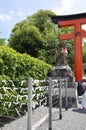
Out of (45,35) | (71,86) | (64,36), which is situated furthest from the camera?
(45,35)

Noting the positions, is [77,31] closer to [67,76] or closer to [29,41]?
[67,76]

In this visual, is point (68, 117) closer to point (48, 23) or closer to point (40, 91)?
point (40, 91)

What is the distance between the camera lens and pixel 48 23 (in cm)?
3481

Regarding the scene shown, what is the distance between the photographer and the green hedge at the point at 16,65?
7.42m

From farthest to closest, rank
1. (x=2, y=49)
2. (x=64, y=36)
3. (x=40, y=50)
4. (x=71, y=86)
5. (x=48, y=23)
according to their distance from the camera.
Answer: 1. (x=48, y=23)
2. (x=40, y=50)
3. (x=64, y=36)
4. (x=71, y=86)
5. (x=2, y=49)

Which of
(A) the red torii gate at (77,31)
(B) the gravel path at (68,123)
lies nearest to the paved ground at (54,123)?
(B) the gravel path at (68,123)

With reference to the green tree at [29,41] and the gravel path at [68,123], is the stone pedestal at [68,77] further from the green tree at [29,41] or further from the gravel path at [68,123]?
the green tree at [29,41]

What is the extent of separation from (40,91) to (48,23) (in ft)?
79.2

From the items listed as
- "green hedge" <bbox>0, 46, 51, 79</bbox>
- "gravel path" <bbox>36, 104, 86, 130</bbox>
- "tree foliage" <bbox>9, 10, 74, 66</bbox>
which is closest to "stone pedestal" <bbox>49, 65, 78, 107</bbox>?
"green hedge" <bbox>0, 46, 51, 79</bbox>

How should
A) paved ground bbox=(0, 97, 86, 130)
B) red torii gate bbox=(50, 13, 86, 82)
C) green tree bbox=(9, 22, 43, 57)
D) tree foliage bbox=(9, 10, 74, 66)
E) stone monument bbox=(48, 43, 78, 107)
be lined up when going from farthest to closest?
green tree bbox=(9, 22, 43, 57)
tree foliage bbox=(9, 10, 74, 66)
red torii gate bbox=(50, 13, 86, 82)
stone monument bbox=(48, 43, 78, 107)
paved ground bbox=(0, 97, 86, 130)

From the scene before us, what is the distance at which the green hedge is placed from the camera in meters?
7.42

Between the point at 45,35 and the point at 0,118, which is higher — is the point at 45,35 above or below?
Result: above

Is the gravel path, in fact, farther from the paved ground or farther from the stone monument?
the stone monument

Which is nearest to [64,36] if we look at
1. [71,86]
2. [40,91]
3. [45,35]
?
[71,86]
